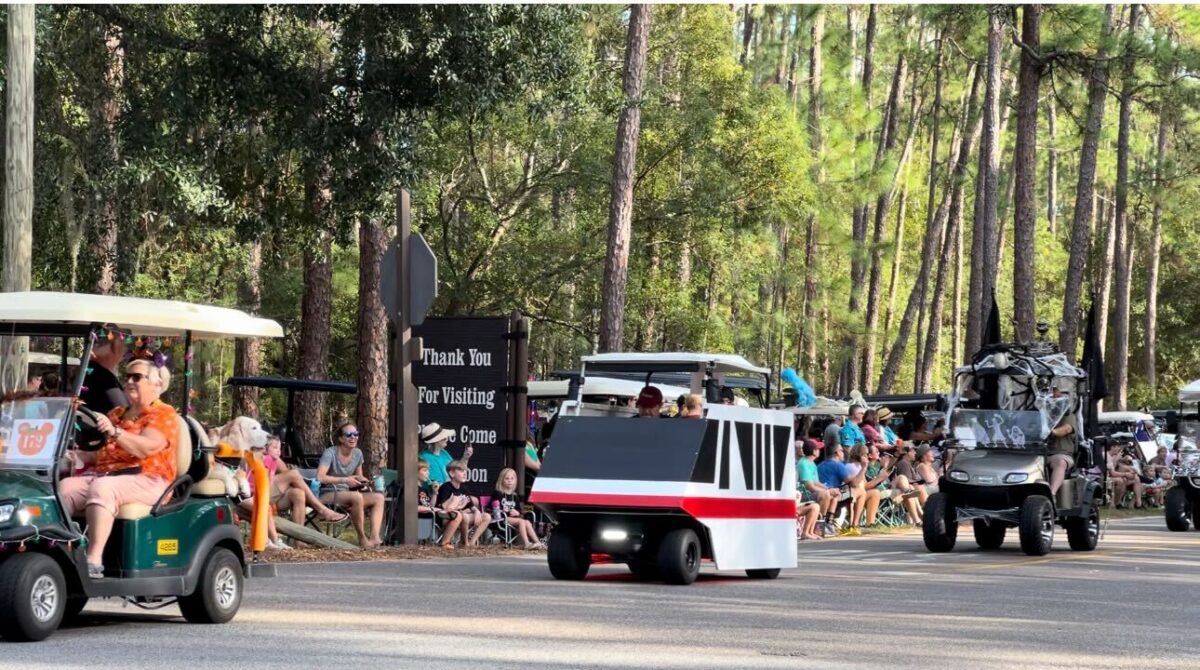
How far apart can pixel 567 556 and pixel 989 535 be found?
9.59 metres

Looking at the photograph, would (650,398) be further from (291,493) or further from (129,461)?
(129,461)

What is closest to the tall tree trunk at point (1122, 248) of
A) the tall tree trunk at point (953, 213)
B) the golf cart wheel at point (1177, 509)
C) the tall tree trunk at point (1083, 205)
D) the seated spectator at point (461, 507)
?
the tall tree trunk at point (1083, 205)

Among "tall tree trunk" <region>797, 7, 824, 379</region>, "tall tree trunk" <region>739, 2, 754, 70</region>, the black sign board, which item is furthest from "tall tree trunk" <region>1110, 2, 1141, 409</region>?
the black sign board

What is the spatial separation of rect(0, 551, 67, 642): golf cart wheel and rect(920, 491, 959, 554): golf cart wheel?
14.4m

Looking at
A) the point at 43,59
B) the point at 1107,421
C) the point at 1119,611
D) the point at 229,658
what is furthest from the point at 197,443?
the point at 1107,421

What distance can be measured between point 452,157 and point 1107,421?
18767 millimetres

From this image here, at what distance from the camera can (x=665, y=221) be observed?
44031 millimetres

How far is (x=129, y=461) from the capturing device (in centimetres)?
1220

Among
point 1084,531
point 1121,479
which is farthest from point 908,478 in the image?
point 1121,479

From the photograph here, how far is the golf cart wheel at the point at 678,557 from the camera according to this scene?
1750 centimetres

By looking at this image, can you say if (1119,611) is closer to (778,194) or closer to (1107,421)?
(778,194)

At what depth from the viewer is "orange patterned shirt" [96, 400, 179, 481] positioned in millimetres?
12188

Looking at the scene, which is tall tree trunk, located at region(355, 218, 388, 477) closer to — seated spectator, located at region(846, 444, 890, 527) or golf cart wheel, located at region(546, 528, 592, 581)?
seated spectator, located at region(846, 444, 890, 527)

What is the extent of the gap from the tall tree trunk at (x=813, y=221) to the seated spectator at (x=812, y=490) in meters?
35.7
